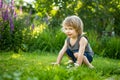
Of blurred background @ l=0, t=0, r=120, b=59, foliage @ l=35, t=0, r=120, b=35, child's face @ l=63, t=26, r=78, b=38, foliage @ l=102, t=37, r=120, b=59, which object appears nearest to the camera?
child's face @ l=63, t=26, r=78, b=38

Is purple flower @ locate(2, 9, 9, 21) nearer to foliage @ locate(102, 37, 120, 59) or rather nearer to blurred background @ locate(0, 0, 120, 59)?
blurred background @ locate(0, 0, 120, 59)

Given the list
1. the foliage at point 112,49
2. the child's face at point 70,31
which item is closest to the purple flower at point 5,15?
the child's face at point 70,31

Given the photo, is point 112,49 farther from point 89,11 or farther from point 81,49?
point 81,49

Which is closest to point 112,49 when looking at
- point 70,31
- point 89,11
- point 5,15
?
point 89,11

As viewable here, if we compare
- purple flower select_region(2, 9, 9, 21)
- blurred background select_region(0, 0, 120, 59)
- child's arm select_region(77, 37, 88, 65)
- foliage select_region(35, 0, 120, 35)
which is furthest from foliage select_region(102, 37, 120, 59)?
child's arm select_region(77, 37, 88, 65)

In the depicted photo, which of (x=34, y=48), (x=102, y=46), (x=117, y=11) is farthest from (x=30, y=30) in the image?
(x=117, y=11)

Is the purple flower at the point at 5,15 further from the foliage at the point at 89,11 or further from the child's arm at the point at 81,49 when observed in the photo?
the foliage at the point at 89,11

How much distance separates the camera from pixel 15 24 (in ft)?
24.0

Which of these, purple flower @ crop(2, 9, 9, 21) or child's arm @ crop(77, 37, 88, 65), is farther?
purple flower @ crop(2, 9, 9, 21)

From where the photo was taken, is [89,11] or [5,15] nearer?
[5,15]

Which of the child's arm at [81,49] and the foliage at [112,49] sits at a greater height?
the child's arm at [81,49]

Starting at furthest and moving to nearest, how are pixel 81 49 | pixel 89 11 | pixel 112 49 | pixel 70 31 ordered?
pixel 89 11 → pixel 112 49 → pixel 70 31 → pixel 81 49

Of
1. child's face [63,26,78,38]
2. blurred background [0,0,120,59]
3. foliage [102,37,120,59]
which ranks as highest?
child's face [63,26,78,38]

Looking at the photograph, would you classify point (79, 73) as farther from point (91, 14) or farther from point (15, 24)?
point (91, 14)
